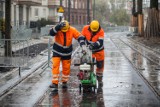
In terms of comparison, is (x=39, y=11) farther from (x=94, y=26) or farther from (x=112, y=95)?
(x=112, y=95)

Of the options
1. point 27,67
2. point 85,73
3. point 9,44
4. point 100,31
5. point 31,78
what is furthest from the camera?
point 9,44

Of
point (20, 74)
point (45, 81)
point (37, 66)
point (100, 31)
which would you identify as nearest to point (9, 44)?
point (37, 66)

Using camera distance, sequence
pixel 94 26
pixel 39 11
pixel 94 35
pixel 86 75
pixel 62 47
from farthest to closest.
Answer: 1. pixel 39 11
2. pixel 94 35
3. pixel 94 26
4. pixel 62 47
5. pixel 86 75

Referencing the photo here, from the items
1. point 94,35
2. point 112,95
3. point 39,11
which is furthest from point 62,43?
point 39,11

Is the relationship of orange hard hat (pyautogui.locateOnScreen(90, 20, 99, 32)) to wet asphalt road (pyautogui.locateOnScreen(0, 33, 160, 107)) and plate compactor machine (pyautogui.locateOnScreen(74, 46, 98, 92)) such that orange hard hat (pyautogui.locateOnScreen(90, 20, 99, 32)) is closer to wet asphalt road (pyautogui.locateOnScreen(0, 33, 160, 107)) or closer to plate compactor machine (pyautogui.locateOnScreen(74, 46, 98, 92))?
Result: plate compactor machine (pyautogui.locateOnScreen(74, 46, 98, 92))

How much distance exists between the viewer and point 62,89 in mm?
12484

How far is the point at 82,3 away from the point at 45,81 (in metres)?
83.1

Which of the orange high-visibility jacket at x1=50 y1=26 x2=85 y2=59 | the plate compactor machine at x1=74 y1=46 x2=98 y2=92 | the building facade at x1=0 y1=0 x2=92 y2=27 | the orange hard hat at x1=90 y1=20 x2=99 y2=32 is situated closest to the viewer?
the plate compactor machine at x1=74 y1=46 x2=98 y2=92

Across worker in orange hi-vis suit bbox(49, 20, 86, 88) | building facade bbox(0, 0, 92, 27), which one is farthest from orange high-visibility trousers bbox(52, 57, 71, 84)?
building facade bbox(0, 0, 92, 27)

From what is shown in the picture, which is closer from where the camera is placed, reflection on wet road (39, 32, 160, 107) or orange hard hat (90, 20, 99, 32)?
reflection on wet road (39, 32, 160, 107)

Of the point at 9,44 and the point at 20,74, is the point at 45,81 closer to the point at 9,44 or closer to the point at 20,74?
the point at 20,74

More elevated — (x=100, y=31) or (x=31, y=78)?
(x=100, y=31)

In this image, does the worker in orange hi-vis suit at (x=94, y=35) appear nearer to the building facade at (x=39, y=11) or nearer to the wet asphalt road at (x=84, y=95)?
the wet asphalt road at (x=84, y=95)

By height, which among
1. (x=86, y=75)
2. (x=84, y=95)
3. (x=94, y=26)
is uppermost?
(x=94, y=26)
